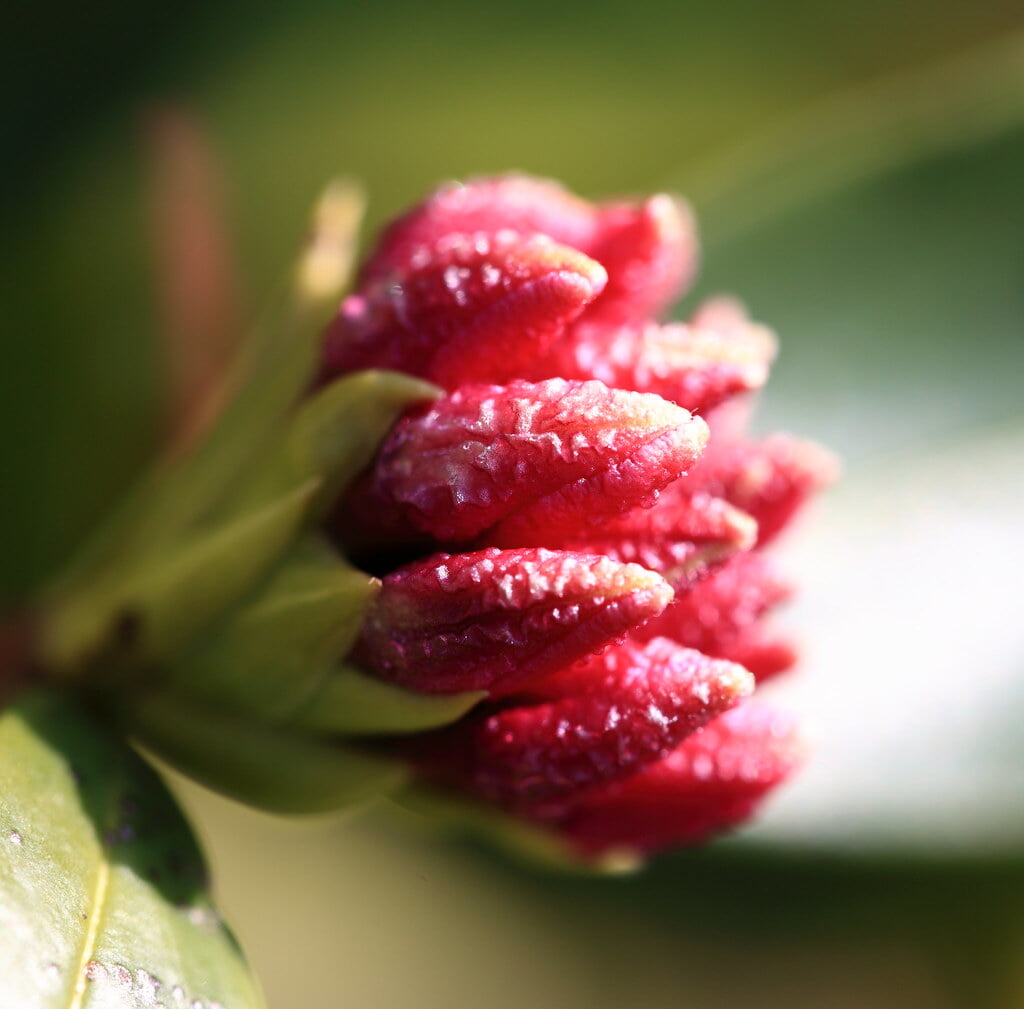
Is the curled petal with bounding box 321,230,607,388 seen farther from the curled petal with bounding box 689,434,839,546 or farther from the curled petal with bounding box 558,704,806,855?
the curled petal with bounding box 558,704,806,855

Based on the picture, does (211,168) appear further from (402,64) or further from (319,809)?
(319,809)

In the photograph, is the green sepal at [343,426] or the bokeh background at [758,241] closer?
the green sepal at [343,426]

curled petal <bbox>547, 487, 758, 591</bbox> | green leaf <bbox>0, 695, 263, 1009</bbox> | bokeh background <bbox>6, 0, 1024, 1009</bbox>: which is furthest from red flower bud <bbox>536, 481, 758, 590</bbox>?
bokeh background <bbox>6, 0, 1024, 1009</bbox>

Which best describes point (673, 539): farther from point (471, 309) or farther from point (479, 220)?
point (479, 220)

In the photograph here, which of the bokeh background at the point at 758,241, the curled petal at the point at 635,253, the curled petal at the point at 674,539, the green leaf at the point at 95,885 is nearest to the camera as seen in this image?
the green leaf at the point at 95,885

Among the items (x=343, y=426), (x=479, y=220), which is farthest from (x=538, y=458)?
(x=479, y=220)

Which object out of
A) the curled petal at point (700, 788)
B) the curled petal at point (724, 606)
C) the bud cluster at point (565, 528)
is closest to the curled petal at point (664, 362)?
the bud cluster at point (565, 528)

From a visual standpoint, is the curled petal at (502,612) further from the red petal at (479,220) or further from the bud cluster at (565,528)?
the red petal at (479,220)

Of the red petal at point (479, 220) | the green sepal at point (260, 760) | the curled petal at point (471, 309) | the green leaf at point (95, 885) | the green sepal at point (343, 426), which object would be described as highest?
the red petal at point (479, 220)
